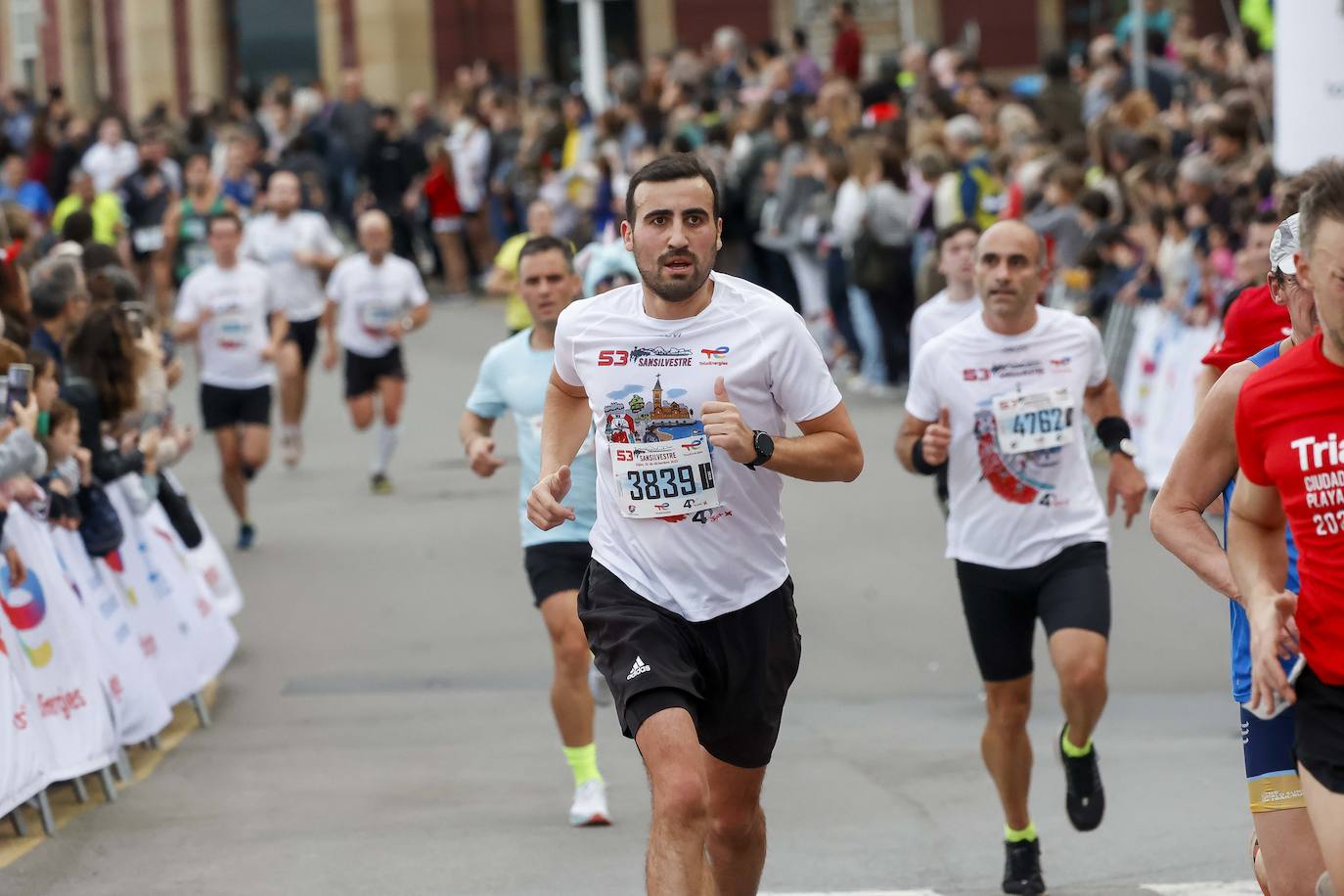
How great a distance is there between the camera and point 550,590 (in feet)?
26.6

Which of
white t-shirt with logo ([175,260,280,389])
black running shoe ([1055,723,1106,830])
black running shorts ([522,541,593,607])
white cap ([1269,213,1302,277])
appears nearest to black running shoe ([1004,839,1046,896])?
black running shoe ([1055,723,1106,830])

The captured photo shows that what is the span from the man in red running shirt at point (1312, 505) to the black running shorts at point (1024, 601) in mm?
2699

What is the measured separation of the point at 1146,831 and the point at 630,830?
1.74 meters

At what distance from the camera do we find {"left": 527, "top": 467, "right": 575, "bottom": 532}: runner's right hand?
5733 mm

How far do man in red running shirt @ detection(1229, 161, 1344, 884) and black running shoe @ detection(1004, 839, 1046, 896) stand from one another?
2.62 m

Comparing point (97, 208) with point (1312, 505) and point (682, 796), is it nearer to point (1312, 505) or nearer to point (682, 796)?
point (682, 796)

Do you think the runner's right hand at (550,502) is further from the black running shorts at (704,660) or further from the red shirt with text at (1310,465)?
the red shirt with text at (1310,465)

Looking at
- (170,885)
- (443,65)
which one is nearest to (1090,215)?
(170,885)

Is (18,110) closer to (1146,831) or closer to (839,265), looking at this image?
(839,265)

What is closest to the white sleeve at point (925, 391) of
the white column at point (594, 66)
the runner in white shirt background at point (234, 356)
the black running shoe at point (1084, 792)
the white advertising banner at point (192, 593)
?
the black running shoe at point (1084, 792)

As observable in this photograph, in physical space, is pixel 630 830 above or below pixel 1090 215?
below

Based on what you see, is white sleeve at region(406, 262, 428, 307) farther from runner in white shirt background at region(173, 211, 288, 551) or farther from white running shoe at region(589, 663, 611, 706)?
white running shoe at region(589, 663, 611, 706)

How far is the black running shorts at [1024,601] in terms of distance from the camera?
23.9 ft

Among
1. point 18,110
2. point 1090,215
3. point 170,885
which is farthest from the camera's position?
point 18,110
